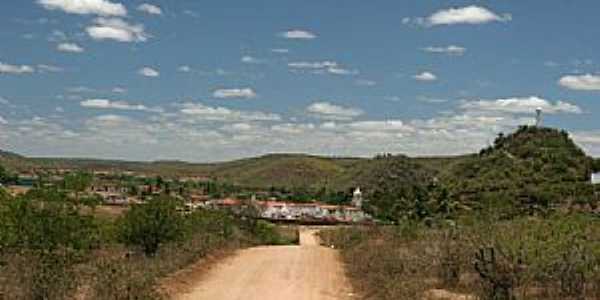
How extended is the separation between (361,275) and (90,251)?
350 inches

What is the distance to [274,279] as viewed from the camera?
22984 mm

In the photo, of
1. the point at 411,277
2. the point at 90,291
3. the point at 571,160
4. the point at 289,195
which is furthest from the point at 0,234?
the point at 289,195

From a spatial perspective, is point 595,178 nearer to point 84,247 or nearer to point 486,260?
point 84,247

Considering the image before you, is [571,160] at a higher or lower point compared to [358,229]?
higher

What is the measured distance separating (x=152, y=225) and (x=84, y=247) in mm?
10287

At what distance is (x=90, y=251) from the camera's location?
26156mm

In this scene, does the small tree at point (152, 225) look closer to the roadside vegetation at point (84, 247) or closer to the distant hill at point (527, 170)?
the roadside vegetation at point (84, 247)

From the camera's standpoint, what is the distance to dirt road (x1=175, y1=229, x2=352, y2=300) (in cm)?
1936

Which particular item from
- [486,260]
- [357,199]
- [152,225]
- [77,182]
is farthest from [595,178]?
[357,199]

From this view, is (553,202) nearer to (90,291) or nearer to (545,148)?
(545,148)

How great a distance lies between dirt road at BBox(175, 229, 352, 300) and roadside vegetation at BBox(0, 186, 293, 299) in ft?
4.26

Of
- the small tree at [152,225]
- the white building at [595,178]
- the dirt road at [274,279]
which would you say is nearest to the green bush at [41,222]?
the dirt road at [274,279]

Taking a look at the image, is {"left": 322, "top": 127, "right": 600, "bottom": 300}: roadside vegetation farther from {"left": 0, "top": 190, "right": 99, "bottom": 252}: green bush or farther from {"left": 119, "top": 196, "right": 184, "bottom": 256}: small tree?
{"left": 0, "top": 190, "right": 99, "bottom": 252}: green bush

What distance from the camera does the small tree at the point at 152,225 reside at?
1378 inches
